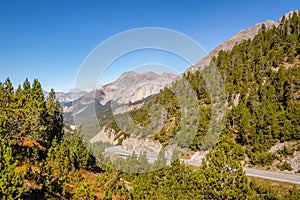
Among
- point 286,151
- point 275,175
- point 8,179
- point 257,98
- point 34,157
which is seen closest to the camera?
point 8,179

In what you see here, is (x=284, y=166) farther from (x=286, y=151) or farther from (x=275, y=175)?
(x=275, y=175)

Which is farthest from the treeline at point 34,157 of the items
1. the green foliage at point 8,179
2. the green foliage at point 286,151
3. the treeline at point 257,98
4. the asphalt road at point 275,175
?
the green foliage at point 286,151

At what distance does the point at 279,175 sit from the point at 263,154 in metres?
5.89

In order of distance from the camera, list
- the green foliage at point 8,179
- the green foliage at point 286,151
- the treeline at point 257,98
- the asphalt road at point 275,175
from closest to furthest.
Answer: the green foliage at point 8,179 → the asphalt road at point 275,175 → the green foliage at point 286,151 → the treeline at point 257,98

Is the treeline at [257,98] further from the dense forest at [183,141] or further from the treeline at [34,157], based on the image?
the treeline at [34,157]

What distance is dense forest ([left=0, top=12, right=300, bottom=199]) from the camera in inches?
689

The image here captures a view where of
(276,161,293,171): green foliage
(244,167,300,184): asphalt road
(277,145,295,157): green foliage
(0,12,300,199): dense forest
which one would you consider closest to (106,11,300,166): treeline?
(0,12,300,199): dense forest

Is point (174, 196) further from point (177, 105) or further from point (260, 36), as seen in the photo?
point (260, 36)

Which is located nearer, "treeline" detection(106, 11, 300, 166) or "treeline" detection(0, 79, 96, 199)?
"treeline" detection(0, 79, 96, 199)

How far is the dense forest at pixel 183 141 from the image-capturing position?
1750 cm

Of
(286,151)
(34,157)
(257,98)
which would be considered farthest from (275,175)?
(34,157)

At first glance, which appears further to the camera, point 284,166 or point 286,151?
point 286,151

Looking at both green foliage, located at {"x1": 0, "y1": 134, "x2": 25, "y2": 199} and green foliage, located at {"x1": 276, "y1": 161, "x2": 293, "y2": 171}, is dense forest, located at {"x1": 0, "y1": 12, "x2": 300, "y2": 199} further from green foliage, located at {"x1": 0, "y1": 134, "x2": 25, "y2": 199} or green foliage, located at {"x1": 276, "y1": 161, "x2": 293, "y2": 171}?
green foliage, located at {"x1": 276, "y1": 161, "x2": 293, "y2": 171}

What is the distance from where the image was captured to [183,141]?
168 feet
